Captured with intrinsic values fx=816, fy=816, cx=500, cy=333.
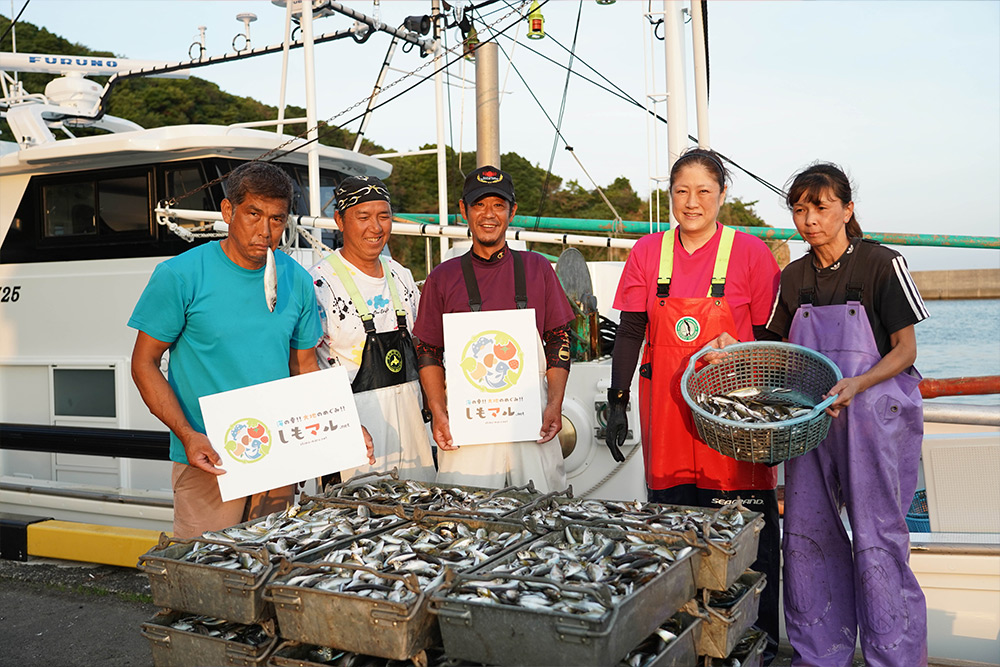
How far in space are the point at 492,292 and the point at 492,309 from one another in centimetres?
9

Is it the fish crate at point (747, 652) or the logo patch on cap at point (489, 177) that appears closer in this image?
the fish crate at point (747, 652)

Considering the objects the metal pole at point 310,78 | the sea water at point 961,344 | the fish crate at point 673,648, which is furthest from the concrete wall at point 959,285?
the fish crate at point 673,648

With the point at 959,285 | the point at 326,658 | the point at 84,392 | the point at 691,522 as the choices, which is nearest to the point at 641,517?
the point at 691,522

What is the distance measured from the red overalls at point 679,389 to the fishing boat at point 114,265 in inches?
78.1

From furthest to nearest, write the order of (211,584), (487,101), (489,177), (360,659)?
(487,101) → (489,177) → (211,584) → (360,659)

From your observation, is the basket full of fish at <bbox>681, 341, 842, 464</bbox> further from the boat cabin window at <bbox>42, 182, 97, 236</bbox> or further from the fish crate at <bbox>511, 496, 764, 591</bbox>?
the boat cabin window at <bbox>42, 182, 97, 236</bbox>

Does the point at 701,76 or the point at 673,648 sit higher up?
the point at 701,76

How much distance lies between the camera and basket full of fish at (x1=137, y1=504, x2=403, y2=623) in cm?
275

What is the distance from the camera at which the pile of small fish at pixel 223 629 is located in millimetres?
2846

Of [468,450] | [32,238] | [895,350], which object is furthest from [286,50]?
[895,350]

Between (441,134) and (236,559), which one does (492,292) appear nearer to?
(236,559)

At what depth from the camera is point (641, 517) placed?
3143 mm

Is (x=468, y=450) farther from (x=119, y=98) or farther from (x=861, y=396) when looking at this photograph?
(x=119, y=98)

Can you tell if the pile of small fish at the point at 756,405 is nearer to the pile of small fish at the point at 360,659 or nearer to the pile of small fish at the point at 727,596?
the pile of small fish at the point at 727,596
